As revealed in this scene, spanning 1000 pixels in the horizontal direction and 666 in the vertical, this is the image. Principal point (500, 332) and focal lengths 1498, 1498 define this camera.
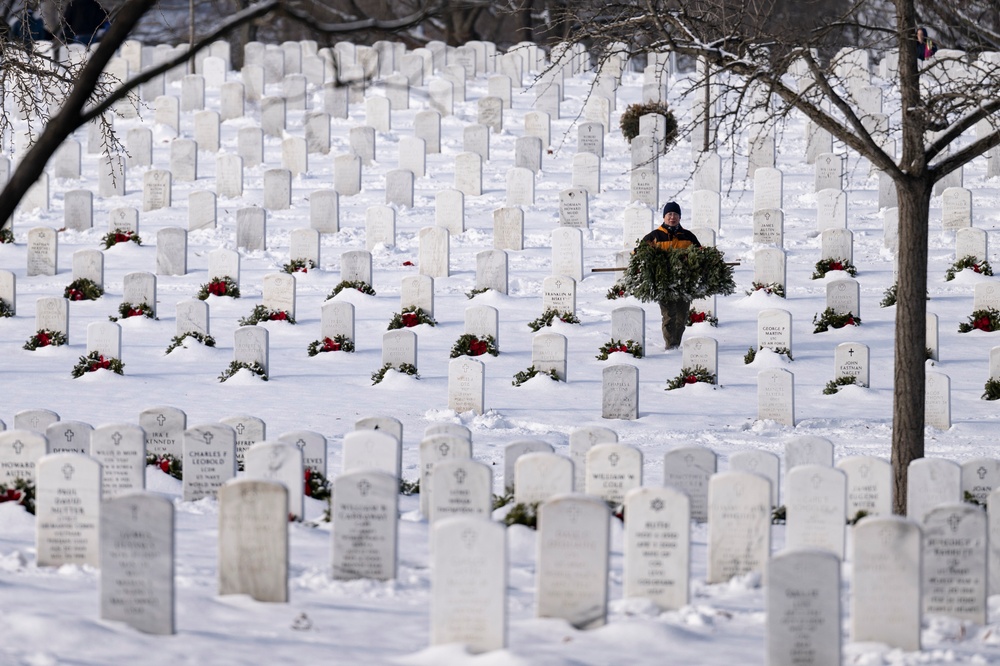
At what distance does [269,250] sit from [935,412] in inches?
372

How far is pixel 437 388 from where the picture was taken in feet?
47.5

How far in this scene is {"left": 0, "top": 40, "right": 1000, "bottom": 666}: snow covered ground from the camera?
7.01 metres

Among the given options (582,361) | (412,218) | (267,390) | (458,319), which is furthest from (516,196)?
(267,390)

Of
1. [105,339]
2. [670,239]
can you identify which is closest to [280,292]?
[105,339]

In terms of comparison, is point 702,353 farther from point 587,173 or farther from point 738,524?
point 587,173

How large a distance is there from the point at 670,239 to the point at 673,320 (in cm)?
85

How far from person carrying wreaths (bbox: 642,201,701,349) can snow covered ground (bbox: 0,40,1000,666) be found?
25cm

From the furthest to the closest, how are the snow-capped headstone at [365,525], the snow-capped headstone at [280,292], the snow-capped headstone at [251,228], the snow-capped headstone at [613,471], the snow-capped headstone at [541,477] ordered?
1. the snow-capped headstone at [251,228]
2. the snow-capped headstone at [280,292]
3. the snow-capped headstone at [613,471]
4. the snow-capped headstone at [541,477]
5. the snow-capped headstone at [365,525]

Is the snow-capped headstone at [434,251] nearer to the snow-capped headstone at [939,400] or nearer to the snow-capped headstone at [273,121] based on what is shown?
the snow-capped headstone at [939,400]

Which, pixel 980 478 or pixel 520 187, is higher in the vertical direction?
pixel 520 187

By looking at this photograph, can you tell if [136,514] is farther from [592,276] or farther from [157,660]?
[592,276]

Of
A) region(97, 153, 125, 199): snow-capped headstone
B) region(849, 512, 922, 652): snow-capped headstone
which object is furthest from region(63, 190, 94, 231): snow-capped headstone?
region(849, 512, 922, 652): snow-capped headstone

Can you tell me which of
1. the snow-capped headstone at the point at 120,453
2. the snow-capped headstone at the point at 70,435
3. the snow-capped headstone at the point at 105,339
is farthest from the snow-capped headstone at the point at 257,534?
the snow-capped headstone at the point at 105,339

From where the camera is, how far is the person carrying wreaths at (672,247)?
51.3 feet
